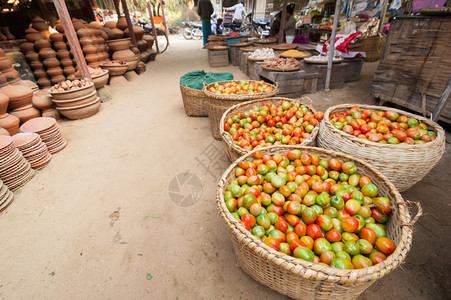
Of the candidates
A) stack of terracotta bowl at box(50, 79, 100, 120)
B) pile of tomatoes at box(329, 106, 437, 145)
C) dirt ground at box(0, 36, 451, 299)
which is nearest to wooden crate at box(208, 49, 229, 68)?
stack of terracotta bowl at box(50, 79, 100, 120)

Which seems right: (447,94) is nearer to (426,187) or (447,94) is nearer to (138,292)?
(426,187)

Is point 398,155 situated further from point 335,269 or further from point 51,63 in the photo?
point 51,63

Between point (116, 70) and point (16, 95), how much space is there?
9.87 ft

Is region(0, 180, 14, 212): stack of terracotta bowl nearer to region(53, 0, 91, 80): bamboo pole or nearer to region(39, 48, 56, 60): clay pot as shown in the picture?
region(53, 0, 91, 80): bamboo pole

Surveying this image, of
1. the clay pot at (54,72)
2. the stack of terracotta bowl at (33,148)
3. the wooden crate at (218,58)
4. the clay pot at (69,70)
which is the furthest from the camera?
the wooden crate at (218,58)

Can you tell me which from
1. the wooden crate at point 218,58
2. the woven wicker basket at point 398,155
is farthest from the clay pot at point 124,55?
the woven wicker basket at point 398,155

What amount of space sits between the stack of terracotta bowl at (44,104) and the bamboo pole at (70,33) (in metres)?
0.99

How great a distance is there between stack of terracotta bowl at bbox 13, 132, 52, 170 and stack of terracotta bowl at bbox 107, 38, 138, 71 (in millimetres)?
4636

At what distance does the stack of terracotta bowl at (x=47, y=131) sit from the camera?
318cm

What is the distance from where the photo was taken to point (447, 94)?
2592mm

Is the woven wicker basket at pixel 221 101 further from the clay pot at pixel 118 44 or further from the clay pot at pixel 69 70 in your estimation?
the clay pot at pixel 118 44

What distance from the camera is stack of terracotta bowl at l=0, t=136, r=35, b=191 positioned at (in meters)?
2.52

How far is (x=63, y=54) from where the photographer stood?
564cm

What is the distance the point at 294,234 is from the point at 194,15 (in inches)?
1152
